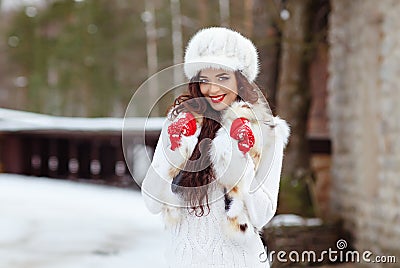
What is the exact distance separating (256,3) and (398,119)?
Result: 159 cm

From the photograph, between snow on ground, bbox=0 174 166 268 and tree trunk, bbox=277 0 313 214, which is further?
tree trunk, bbox=277 0 313 214

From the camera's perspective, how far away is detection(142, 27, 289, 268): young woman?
4.10ft

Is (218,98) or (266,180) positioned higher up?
(218,98)

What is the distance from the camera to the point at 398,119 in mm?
3182

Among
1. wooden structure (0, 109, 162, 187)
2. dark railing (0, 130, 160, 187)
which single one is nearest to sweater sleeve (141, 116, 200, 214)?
wooden structure (0, 109, 162, 187)

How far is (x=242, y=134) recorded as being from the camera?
123cm

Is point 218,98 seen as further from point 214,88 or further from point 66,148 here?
point 66,148

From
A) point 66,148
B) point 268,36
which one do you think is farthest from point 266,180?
point 66,148

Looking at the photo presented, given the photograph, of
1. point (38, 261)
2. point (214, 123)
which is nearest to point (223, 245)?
point (214, 123)

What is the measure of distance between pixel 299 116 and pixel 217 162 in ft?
9.97

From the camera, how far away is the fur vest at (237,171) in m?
1.24

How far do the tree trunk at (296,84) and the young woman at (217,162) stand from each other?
113 inches

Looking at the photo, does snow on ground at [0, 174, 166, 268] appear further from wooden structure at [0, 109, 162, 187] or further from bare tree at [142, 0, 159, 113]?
bare tree at [142, 0, 159, 113]

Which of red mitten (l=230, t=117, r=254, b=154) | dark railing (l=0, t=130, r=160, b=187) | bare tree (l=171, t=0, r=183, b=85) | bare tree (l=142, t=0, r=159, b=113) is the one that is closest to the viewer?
red mitten (l=230, t=117, r=254, b=154)
